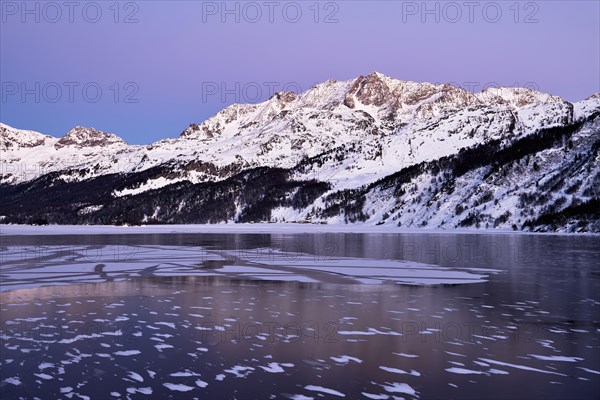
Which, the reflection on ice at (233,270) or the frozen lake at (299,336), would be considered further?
the reflection on ice at (233,270)

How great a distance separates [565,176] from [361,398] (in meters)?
135

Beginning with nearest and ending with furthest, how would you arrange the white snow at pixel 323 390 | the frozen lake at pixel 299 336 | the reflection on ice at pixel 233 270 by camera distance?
the white snow at pixel 323 390, the frozen lake at pixel 299 336, the reflection on ice at pixel 233 270

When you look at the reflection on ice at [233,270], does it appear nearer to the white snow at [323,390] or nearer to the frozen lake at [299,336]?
the frozen lake at [299,336]

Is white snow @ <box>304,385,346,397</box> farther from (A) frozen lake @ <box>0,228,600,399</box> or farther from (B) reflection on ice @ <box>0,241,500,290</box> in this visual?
(B) reflection on ice @ <box>0,241,500,290</box>

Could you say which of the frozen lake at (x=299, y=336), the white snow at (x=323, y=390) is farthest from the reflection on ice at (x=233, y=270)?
the white snow at (x=323, y=390)

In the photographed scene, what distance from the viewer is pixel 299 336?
15414 mm

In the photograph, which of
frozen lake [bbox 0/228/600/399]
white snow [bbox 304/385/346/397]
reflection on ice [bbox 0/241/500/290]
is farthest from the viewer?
reflection on ice [bbox 0/241/500/290]

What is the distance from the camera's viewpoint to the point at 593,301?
21.5m

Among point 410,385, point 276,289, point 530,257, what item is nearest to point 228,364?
point 410,385

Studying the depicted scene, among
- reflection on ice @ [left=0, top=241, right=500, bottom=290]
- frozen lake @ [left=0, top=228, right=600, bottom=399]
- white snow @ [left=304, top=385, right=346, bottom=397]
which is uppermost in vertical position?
reflection on ice @ [left=0, top=241, right=500, bottom=290]

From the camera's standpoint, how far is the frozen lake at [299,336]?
36.7 ft

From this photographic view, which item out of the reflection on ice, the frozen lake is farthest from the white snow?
the reflection on ice

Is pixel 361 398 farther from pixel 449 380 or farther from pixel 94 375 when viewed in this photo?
pixel 94 375

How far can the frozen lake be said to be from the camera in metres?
11.2
